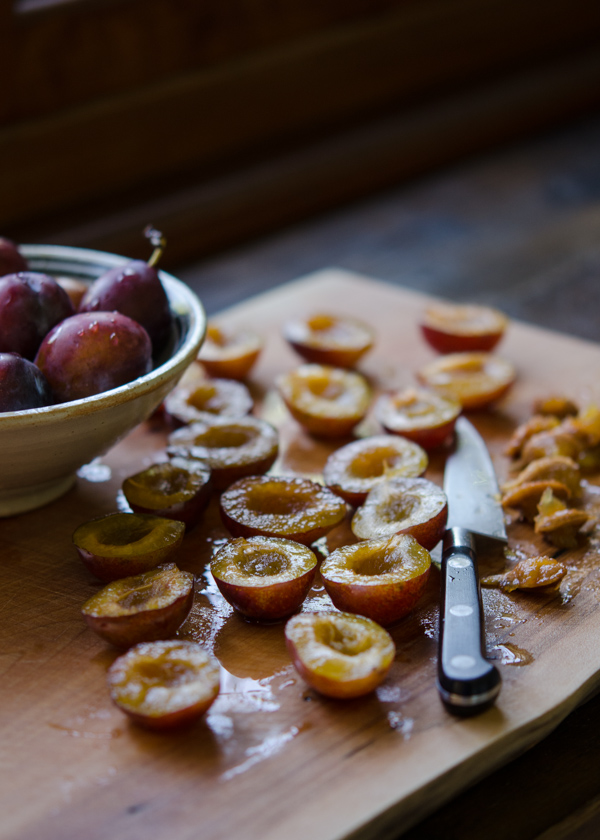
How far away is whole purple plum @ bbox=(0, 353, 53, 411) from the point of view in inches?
45.6

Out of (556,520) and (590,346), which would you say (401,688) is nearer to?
(556,520)

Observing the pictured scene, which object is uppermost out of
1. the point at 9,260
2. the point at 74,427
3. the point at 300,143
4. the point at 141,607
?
the point at 9,260

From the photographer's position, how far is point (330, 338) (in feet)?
6.04

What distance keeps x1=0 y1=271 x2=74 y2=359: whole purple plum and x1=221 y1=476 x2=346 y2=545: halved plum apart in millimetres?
357

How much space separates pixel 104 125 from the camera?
2.85m

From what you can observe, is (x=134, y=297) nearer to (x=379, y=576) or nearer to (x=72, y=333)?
(x=72, y=333)

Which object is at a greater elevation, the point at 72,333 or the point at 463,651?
the point at 72,333

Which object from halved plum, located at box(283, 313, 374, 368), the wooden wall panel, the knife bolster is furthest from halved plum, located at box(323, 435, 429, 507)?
the wooden wall panel

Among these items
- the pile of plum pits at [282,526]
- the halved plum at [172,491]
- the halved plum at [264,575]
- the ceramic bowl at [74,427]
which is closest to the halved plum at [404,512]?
the pile of plum pits at [282,526]

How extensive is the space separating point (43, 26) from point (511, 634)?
2.27 metres

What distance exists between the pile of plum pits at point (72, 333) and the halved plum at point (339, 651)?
0.44m

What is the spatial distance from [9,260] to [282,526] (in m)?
0.61

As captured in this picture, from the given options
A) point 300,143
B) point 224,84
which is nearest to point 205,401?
point 224,84

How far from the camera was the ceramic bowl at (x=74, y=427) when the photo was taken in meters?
1.14
